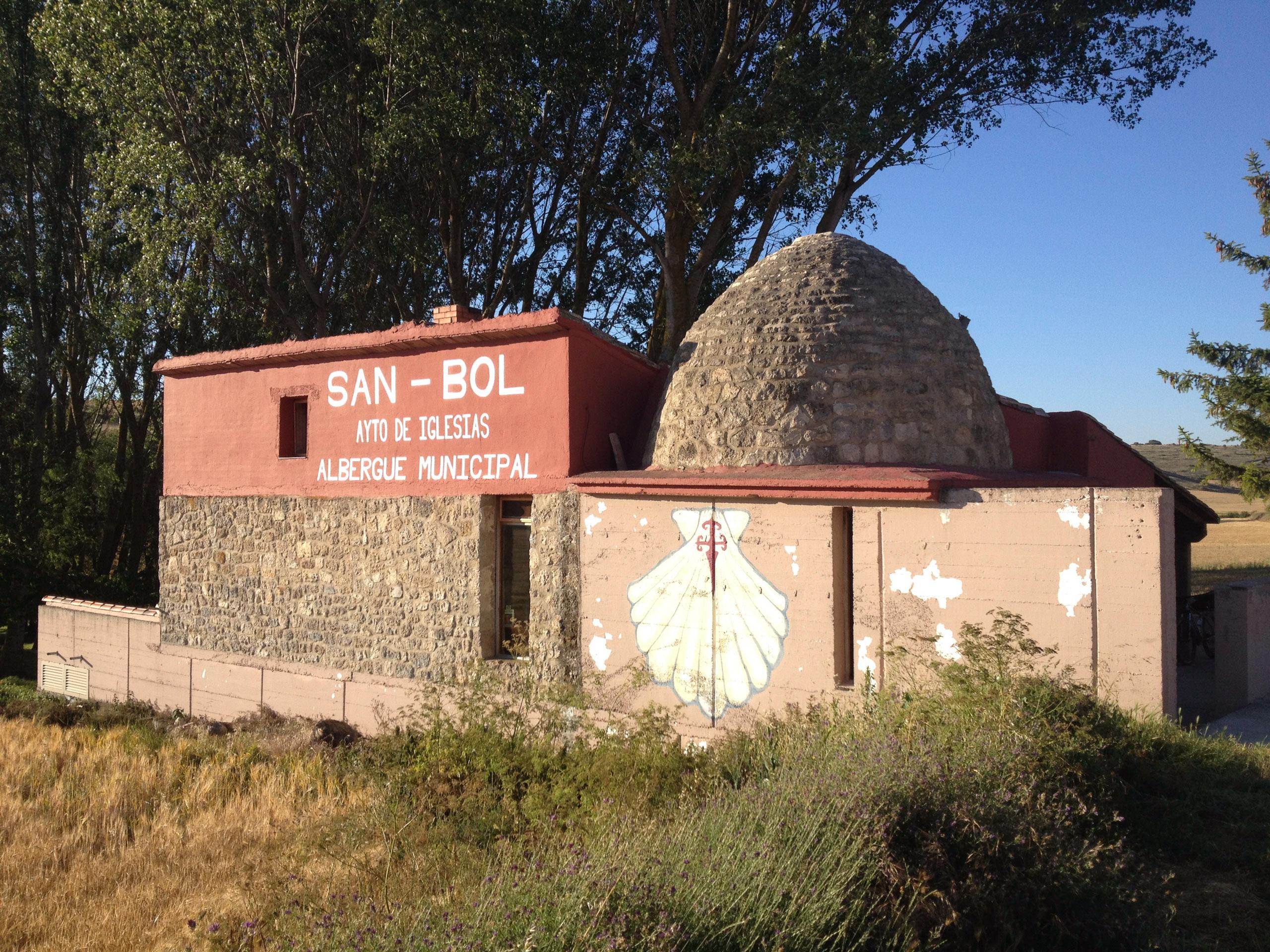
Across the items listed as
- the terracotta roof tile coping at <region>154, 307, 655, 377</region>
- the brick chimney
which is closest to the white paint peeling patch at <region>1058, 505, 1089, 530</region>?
the terracotta roof tile coping at <region>154, 307, 655, 377</region>

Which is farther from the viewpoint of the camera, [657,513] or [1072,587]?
[657,513]

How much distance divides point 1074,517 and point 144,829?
28.5 feet

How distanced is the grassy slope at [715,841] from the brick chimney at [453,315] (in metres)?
5.12

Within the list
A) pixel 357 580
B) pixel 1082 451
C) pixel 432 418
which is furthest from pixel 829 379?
pixel 357 580

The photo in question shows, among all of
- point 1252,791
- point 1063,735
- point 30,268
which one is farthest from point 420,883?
point 30,268

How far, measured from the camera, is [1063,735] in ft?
19.0

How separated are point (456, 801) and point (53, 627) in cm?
1349

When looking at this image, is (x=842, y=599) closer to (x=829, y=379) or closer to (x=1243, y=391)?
(x=829, y=379)

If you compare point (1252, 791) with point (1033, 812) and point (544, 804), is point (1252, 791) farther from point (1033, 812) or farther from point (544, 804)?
point (544, 804)

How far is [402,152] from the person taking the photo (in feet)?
61.7

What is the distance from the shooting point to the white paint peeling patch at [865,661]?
8.16 meters

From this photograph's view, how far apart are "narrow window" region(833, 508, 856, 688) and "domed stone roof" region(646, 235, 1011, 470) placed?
43.8 inches

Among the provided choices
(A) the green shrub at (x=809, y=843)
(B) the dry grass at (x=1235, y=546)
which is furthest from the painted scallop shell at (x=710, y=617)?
(B) the dry grass at (x=1235, y=546)

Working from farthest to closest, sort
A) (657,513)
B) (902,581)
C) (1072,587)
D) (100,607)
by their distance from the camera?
(100,607), (657,513), (902,581), (1072,587)
